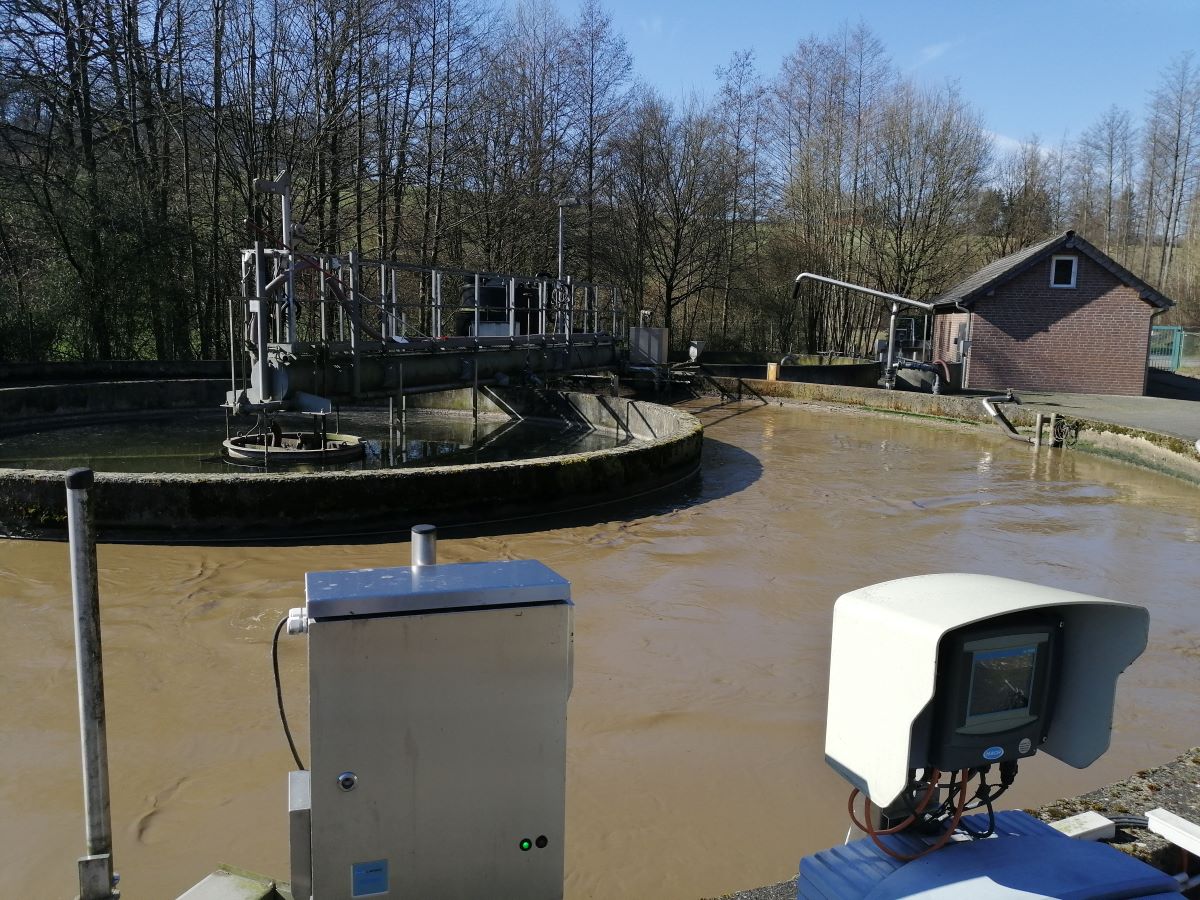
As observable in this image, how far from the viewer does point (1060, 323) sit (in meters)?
25.5

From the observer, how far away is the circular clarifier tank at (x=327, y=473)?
770cm

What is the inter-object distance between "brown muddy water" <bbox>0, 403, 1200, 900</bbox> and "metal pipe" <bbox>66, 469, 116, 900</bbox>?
111 cm

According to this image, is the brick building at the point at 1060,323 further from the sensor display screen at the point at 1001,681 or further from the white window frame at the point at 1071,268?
the sensor display screen at the point at 1001,681

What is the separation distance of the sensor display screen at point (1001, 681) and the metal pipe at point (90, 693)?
82.2 inches

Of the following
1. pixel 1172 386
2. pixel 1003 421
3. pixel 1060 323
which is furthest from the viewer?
pixel 1172 386

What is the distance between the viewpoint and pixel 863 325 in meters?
40.7

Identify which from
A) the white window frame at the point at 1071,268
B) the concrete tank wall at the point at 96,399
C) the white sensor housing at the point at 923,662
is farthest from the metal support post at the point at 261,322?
the white window frame at the point at 1071,268

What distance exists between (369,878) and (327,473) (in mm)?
6382

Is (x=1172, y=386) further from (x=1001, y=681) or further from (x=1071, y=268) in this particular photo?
(x=1001, y=681)

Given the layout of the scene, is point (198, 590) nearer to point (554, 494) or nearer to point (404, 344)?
point (554, 494)

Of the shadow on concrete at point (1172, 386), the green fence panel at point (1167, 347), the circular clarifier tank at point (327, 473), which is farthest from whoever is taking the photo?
the green fence panel at point (1167, 347)

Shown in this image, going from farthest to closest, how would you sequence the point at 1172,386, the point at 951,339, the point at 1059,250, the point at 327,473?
the point at 1172,386 → the point at 951,339 → the point at 1059,250 → the point at 327,473

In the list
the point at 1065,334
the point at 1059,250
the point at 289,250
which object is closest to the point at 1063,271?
the point at 1059,250

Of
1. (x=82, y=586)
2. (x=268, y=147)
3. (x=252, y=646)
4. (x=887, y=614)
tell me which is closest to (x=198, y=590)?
(x=252, y=646)
